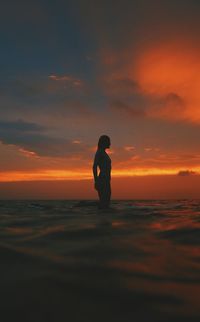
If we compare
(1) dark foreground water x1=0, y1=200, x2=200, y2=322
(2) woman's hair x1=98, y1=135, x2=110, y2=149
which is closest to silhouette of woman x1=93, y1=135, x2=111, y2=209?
(2) woman's hair x1=98, y1=135, x2=110, y2=149

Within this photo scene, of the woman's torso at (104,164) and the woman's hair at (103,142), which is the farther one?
the woman's torso at (104,164)

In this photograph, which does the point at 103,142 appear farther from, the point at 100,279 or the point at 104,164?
the point at 100,279

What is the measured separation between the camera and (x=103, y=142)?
1451 cm

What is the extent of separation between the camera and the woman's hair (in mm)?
14438

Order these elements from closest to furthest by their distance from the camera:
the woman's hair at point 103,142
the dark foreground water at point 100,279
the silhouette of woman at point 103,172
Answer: the dark foreground water at point 100,279 → the woman's hair at point 103,142 → the silhouette of woman at point 103,172

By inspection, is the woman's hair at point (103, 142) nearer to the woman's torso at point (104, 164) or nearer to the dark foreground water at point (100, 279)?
the woman's torso at point (104, 164)

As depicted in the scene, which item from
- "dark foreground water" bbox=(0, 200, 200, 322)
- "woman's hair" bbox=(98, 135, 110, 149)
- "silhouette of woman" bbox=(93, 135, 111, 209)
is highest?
"woman's hair" bbox=(98, 135, 110, 149)

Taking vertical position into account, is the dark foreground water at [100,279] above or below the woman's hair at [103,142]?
below

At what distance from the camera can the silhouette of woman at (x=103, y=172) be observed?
47.8ft

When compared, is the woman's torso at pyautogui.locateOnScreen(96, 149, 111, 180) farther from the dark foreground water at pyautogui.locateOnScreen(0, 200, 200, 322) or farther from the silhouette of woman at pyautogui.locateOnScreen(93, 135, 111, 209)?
the dark foreground water at pyautogui.locateOnScreen(0, 200, 200, 322)

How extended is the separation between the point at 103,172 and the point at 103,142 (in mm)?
1455

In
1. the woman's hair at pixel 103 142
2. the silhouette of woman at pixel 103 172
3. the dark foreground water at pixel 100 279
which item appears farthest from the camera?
the silhouette of woman at pixel 103 172

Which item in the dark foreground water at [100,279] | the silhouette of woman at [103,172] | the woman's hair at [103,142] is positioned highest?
the woman's hair at [103,142]

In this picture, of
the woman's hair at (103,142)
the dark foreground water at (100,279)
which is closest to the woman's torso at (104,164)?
Answer: the woman's hair at (103,142)
